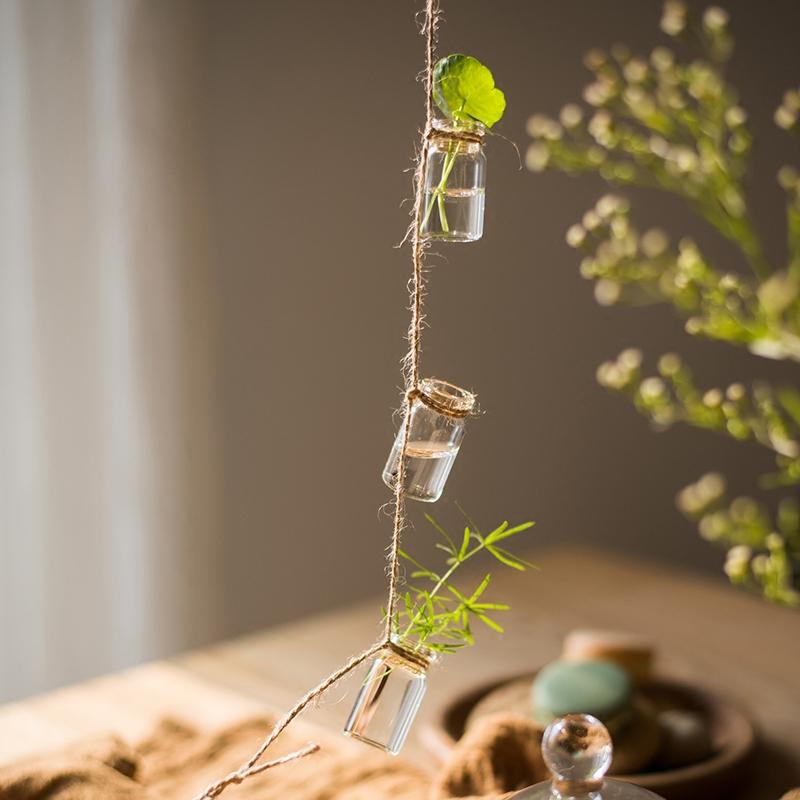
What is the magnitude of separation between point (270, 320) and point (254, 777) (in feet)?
4.69

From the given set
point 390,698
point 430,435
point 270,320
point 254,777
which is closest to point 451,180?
point 430,435

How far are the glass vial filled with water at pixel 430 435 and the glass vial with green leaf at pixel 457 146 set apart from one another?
70mm

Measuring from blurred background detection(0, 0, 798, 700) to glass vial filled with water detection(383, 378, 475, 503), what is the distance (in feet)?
4.56

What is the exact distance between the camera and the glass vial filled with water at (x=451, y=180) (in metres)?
0.48

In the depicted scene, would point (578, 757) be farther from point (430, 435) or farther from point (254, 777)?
point (254, 777)

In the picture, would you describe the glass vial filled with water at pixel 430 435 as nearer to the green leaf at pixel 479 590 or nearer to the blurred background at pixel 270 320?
the green leaf at pixel 479 590

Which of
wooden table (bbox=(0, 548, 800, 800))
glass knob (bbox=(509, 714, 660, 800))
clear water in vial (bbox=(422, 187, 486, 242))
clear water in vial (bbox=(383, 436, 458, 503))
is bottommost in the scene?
wooden table (bbox=(0, 548, 800, 800))

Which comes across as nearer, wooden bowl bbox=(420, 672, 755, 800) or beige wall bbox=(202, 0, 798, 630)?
wooden bowl bbox=(420, 672, 755, 800)

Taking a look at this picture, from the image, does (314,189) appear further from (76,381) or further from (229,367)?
(76,381)

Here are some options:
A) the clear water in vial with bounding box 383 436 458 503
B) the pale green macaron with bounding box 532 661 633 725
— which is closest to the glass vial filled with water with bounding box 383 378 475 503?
the clear water in vial with bounding box 383 436 458 503

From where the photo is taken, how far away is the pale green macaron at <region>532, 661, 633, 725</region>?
2.50 feet

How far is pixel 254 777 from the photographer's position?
693mm

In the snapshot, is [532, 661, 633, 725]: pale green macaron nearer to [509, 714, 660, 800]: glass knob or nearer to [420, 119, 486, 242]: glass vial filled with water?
[509, 714, 660, 800]: glass knob

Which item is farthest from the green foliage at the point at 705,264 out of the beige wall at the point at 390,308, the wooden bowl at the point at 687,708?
the beige wall at the point at 390,308
